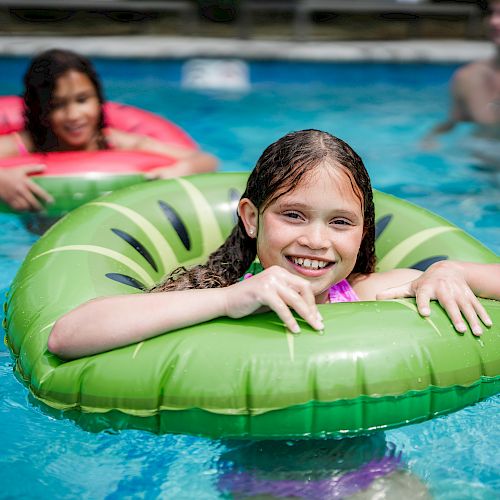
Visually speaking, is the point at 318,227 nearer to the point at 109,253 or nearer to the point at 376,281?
the point at 376,281

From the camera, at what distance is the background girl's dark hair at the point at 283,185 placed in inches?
93.1

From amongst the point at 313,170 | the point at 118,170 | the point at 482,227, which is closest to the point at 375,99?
the point at 482,227

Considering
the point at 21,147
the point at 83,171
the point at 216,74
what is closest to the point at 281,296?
the point at 83,171

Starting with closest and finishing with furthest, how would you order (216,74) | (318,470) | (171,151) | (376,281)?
1. (318,470)
2. (376,281)
3. (171,151)
4. (216,74)

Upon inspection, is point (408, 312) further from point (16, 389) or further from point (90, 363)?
point (16, 389)

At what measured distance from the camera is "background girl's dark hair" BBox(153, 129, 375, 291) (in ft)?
7.76

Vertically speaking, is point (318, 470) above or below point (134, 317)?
below

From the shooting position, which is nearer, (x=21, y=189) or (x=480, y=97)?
(x=21, y=189)

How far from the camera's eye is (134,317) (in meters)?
2.20

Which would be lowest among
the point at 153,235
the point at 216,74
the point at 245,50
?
the point at 153,235

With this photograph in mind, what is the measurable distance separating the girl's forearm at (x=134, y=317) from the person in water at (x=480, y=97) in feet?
11.6

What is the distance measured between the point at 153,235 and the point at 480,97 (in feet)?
10.8

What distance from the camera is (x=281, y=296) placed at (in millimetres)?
2156

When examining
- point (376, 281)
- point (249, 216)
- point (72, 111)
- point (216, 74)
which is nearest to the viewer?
point (249, 216)
